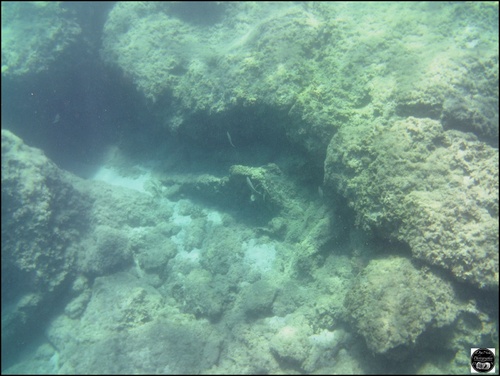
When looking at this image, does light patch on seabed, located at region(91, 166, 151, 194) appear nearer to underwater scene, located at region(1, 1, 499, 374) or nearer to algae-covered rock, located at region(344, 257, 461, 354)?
underwater scene, located at region(1, 1, 499, 374)

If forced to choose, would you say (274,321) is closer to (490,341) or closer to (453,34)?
(490,341)

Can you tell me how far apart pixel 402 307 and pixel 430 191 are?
1785 millimetres

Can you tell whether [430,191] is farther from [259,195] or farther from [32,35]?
[32,35]

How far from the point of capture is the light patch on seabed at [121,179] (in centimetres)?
998

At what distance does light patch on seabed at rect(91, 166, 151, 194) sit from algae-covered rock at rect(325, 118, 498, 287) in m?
7.24

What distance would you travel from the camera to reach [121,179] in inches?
404

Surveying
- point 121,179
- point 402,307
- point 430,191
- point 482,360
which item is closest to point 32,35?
point 121,179

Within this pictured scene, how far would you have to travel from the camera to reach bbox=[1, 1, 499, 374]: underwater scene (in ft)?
14.1

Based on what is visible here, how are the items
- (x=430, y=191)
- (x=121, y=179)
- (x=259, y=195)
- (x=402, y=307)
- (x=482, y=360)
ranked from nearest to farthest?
(x=482, y=360)
(x=402, y=307)
(x=430, y=191)
(x=259, y=195)
(x=121, y=179)

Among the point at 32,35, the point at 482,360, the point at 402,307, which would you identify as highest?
the point at 32,35

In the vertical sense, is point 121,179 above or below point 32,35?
below

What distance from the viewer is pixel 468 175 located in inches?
179

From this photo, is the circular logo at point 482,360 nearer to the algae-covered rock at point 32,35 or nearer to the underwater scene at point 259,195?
the underwater scene at point 259,195

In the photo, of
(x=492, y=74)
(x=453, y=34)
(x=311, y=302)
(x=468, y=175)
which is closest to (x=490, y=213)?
(x=468, y=175)
